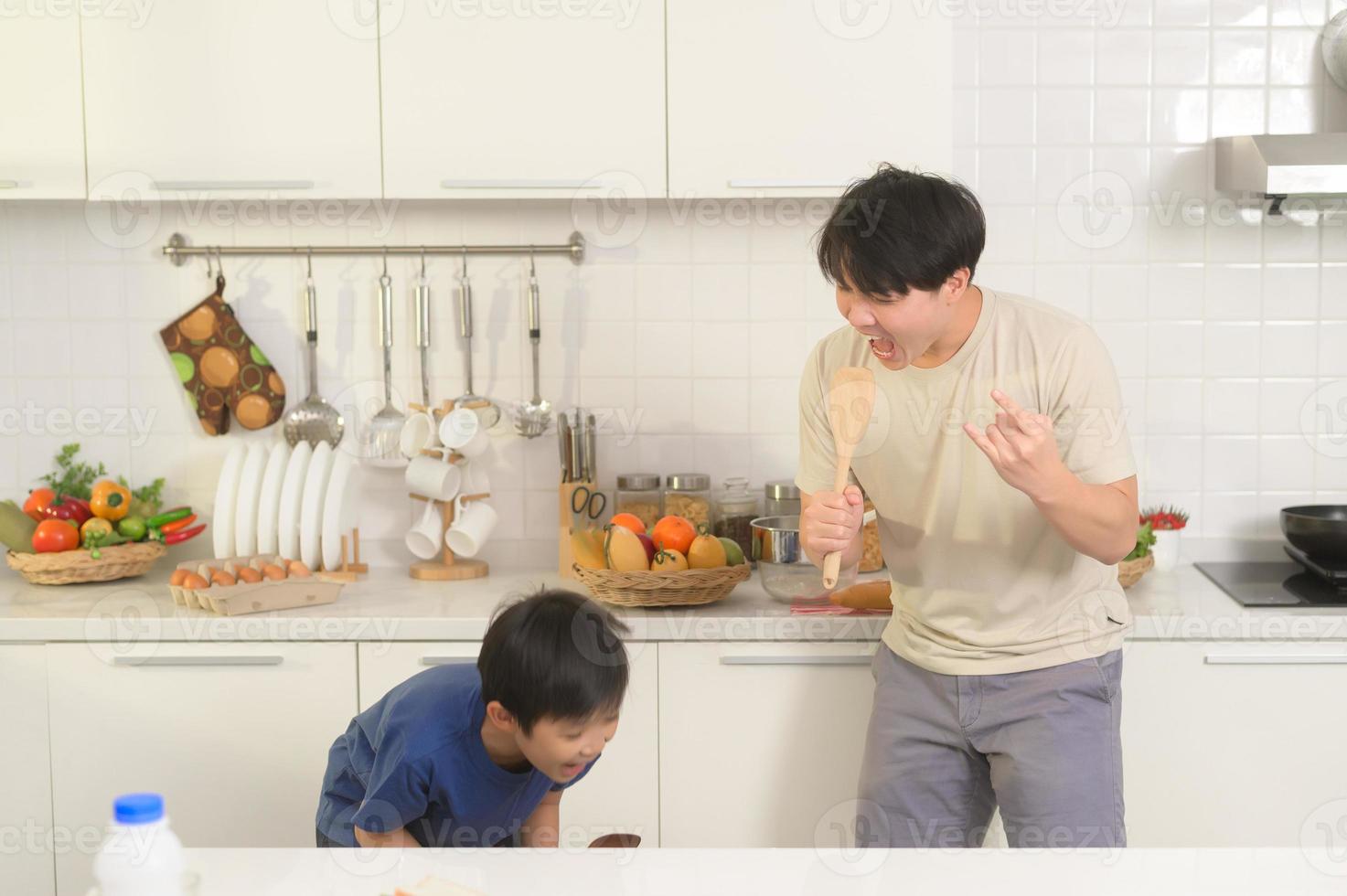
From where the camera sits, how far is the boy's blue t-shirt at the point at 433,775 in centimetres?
151

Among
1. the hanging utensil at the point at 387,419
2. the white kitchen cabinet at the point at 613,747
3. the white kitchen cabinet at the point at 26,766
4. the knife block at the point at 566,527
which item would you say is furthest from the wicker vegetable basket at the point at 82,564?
the knife block at the point at 566,527

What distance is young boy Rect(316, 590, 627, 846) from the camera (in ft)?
4.73

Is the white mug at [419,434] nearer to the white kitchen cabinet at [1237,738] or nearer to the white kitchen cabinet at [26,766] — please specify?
the white kitchen cabinet at [26,766]

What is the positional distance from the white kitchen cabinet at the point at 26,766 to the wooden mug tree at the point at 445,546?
0.72 m

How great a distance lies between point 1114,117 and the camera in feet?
8.85

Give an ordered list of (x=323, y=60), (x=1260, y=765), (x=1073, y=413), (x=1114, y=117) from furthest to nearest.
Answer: (x=1114, y=117), (x=323, y=60), (x=1260, y=765), (x=1073, y=413)

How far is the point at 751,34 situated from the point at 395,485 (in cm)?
121

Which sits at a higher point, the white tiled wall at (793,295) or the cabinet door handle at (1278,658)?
the white tiled wall at (793,295)

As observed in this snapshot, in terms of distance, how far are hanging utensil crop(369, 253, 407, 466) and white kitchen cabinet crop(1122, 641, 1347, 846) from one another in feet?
4.99

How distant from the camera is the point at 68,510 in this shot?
102 inches

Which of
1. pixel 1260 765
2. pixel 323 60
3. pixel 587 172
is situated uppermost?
pixel 323 60

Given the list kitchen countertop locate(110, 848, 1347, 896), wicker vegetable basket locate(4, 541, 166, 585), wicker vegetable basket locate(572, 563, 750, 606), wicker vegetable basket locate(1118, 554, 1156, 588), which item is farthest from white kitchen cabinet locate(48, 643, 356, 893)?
wicker vegetable basket locate(1118, 554, 1156, 588)

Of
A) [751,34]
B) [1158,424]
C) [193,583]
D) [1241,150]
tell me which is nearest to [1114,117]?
[1241,150]

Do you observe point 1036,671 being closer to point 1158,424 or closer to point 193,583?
point 1158,424
